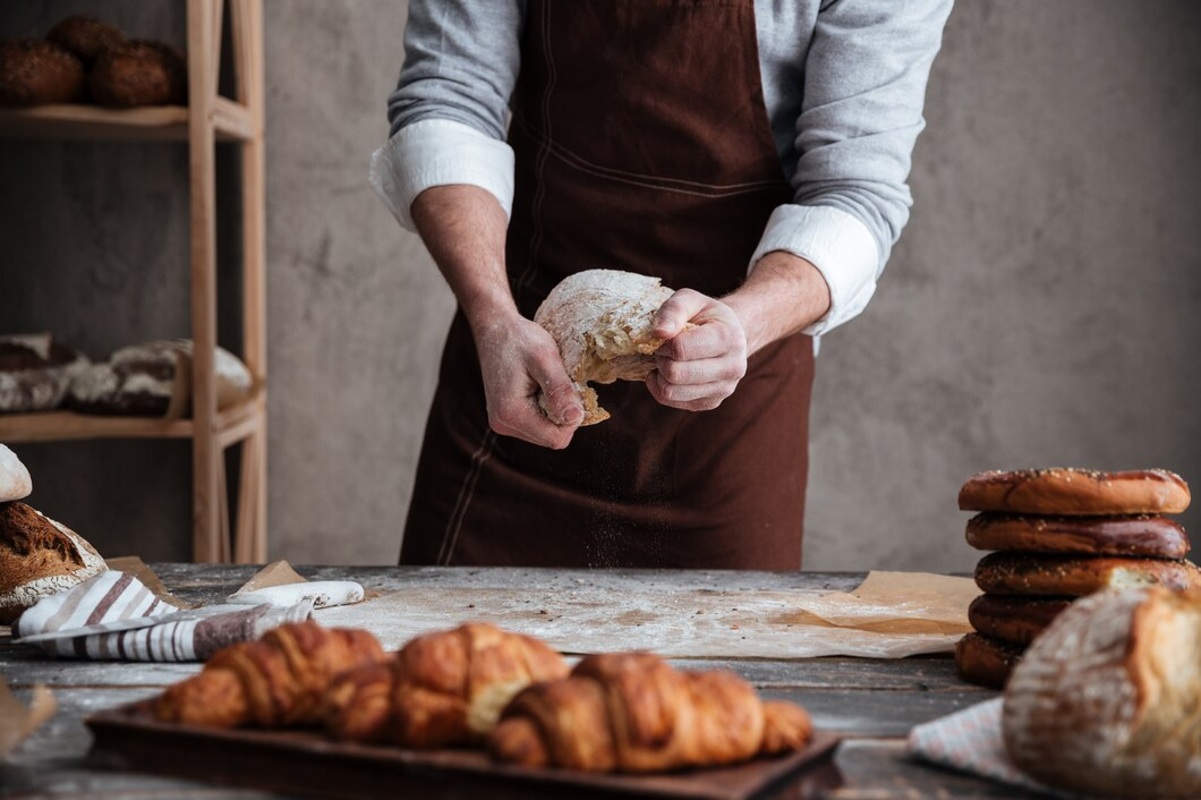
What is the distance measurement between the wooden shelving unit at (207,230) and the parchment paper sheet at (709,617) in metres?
1.23

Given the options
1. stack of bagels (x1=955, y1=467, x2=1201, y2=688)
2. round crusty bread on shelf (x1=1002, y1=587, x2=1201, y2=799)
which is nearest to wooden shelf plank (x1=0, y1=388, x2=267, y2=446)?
stack of bagels (x1=955, y1=467, x2=1201, y2=688)

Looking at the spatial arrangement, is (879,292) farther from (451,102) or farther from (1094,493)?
(1094,493)

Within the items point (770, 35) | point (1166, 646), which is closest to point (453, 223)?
point (770, 35)

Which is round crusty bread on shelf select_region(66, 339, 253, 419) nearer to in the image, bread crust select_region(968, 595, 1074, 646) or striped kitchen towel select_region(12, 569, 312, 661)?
striped kitchen towel select_region(12, 569, 312, 661)

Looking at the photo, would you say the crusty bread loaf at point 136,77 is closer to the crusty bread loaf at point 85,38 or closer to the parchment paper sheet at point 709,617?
the crusty bread loaf at point 85,38

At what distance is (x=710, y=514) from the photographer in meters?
1.73

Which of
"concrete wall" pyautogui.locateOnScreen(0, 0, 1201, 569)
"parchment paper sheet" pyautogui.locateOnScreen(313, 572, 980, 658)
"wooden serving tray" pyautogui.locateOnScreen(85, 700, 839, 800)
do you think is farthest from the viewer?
"concrete wall" pyautogui.locateOnScreen(0, 0, 1201, 569)

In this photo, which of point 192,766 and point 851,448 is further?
point 851,448

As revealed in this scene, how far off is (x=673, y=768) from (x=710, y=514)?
1060mm

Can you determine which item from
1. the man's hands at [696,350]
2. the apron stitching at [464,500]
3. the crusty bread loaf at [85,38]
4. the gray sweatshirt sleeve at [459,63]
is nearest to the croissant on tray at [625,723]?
the man's hands at [696,350]

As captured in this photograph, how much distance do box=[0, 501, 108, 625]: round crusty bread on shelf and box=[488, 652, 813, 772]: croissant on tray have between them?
684mm

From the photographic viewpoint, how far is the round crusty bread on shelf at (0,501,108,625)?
1.17m

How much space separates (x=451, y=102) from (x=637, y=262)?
353mm

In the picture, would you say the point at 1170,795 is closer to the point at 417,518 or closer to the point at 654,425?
the point at 654,425
